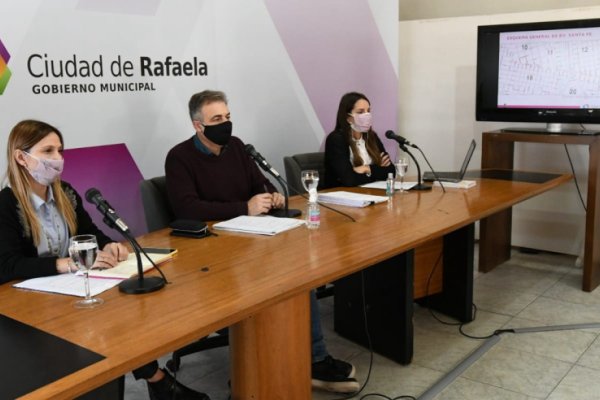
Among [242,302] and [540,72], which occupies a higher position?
[540,72]

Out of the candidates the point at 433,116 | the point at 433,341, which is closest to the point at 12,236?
the point at 433,341

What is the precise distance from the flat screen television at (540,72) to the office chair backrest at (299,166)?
125 centimetres

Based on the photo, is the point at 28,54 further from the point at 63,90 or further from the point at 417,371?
the point at 417,371

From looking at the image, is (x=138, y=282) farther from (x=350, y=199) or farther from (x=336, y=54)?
(x=336, y=54)

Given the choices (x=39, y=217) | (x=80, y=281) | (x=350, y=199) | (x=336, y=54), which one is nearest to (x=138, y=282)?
(x=80, y=281)

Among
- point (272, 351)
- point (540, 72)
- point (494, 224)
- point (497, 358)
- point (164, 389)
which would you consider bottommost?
point (497, 358)

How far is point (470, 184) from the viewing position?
3441 mm

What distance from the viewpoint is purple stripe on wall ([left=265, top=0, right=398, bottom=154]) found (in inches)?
160

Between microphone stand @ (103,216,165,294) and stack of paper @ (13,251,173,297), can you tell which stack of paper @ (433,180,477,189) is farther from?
microphone stand @ (103,216,165,294)

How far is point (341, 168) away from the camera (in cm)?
355

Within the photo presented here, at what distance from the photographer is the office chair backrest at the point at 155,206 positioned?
9.34 feet

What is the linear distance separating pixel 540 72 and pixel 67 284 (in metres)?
3.29

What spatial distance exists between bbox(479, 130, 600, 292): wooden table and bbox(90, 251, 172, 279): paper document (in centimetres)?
272

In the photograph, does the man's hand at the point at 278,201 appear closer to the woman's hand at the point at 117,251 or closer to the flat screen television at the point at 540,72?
the woman's hand at the point at 117,251
